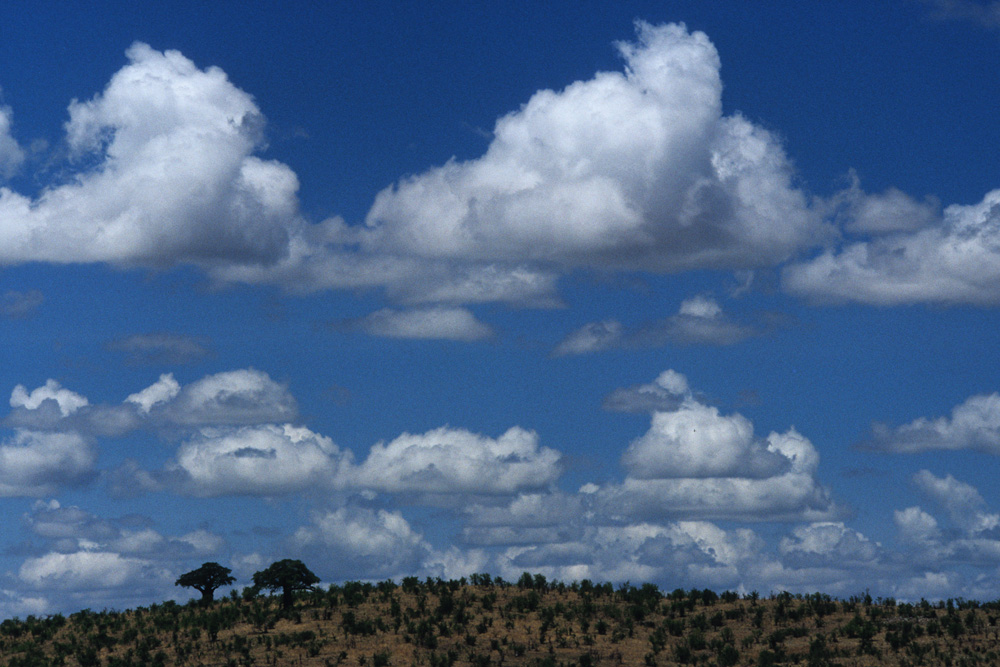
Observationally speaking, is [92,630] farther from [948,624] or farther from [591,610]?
[948,624]

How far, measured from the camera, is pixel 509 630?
237 ft

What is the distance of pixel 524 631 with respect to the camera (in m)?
72.0

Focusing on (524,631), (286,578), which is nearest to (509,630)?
(524,631)

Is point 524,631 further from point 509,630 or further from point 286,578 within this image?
point 286,578

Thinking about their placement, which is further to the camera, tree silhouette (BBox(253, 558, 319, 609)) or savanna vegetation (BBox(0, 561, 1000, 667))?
tree silhouette (BBox(253, 558, 319, 609))

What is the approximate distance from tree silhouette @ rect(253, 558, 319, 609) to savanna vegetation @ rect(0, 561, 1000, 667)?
0.09 m

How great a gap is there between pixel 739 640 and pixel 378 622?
2095 cm

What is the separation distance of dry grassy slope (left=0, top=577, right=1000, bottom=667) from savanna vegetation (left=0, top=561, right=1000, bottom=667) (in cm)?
11

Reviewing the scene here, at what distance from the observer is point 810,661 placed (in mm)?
64688

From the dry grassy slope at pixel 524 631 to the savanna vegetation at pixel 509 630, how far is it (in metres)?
0.11

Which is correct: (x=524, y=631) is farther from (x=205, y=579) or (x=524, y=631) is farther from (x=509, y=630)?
(x=205, y=579)

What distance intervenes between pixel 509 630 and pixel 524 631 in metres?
0.88

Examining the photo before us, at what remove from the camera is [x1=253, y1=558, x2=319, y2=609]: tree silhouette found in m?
79.8

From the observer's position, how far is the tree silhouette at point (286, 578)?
79.8m
